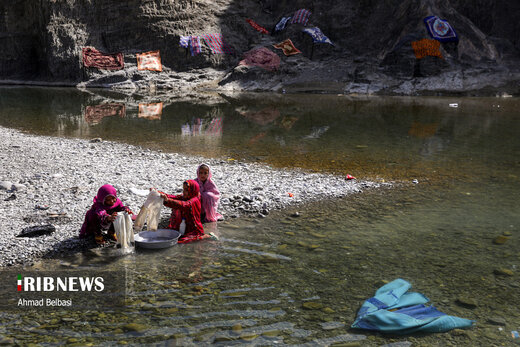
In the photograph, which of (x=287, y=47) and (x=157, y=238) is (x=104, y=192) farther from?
(x=287, y=47)

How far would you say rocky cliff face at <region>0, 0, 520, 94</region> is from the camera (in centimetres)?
3591

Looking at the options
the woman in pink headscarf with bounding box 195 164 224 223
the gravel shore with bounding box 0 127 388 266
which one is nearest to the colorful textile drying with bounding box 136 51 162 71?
the gravel shore with bounding box 0 127 388 266

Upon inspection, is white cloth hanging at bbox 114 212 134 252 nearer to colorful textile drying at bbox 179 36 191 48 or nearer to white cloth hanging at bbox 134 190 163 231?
white cloth hanging at bbox 134 190 163 231

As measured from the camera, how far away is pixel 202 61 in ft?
133

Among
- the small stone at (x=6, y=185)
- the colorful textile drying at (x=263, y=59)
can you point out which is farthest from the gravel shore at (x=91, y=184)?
the colorful textile drying at (x=263, y=59)

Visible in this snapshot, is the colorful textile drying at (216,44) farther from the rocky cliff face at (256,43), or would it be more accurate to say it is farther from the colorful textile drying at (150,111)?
the colorful textile drying at (150,111)

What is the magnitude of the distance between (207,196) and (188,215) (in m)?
0.74

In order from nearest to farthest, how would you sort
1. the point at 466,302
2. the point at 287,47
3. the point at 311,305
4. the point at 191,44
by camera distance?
the point at 311,305, the point at 466,302, the point at 191,44, the point at 287,47

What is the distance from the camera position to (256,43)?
42.4 m

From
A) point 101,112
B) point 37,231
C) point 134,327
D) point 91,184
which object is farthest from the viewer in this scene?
point 101,112

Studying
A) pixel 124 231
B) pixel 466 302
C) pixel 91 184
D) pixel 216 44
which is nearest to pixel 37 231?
pixel 124 231

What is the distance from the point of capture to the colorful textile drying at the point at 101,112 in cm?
2016

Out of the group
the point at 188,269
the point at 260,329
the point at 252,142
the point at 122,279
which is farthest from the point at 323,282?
the point at 252,142

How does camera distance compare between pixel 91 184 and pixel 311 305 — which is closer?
pixel 311 305
